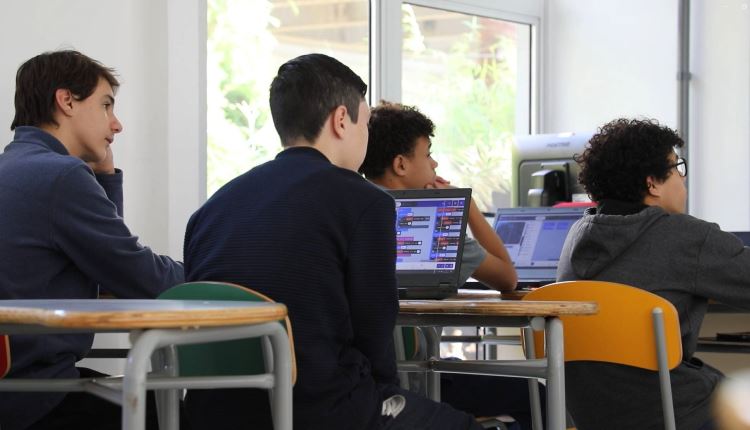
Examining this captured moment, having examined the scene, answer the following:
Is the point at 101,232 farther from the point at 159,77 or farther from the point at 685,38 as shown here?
the point at 685,38

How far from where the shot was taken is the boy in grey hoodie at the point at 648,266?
2512 millimetres

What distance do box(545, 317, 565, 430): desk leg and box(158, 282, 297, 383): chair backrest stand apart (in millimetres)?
585

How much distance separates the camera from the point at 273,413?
1.60 m

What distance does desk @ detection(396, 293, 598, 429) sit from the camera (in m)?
1.97

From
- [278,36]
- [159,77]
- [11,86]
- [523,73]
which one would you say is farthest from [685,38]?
[11,86]

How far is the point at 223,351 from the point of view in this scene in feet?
5.79

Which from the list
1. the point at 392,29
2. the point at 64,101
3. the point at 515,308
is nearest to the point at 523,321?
the point at 515,308

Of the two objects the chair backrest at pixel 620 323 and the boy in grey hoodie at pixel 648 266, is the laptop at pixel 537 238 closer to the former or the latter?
the boy in grey hoodie at pixel 648 266

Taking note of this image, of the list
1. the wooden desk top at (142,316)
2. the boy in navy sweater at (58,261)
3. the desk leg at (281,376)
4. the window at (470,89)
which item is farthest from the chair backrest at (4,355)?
the window at (470,89)

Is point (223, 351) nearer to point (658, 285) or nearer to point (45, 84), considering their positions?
point (45, 84)

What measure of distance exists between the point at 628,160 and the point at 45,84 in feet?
4.98

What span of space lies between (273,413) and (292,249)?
29 centimetres

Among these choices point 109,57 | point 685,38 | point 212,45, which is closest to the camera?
point 109,57

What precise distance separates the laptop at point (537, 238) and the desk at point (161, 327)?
2.16 meters
